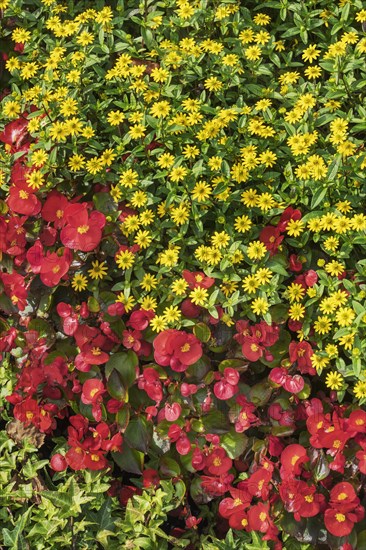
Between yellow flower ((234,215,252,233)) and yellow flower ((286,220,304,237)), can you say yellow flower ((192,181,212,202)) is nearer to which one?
yellow flower ((234,215,252,233))

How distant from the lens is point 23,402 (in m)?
2.45

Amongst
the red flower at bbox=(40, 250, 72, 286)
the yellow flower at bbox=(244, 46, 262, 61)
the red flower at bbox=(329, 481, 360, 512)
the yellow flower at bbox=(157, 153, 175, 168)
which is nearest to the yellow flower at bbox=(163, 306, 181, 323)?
the red flower at bbox=(40, 250, 72, 286)

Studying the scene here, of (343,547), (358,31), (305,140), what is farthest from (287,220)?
(343,547)

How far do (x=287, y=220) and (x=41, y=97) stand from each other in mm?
880

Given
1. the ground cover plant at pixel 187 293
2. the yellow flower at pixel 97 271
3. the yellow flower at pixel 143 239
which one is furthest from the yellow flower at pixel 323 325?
the yellow flower at pixel 97 271

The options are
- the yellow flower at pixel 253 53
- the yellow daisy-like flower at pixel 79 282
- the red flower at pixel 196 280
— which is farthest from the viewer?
the yellow flower at pixel 253 53

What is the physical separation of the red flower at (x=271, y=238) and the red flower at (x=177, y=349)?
1.19 feet

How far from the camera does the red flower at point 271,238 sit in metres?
2.40

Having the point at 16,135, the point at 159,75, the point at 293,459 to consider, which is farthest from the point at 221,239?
the point at 16,135

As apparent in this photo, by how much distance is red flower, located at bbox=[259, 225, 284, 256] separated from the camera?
240cm

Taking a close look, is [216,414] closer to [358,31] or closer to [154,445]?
[154,445]

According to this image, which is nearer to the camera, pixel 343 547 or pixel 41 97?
pixel 343 547

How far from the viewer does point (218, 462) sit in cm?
238

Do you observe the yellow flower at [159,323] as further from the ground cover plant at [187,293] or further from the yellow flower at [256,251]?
the yellow flower at [256,251]
